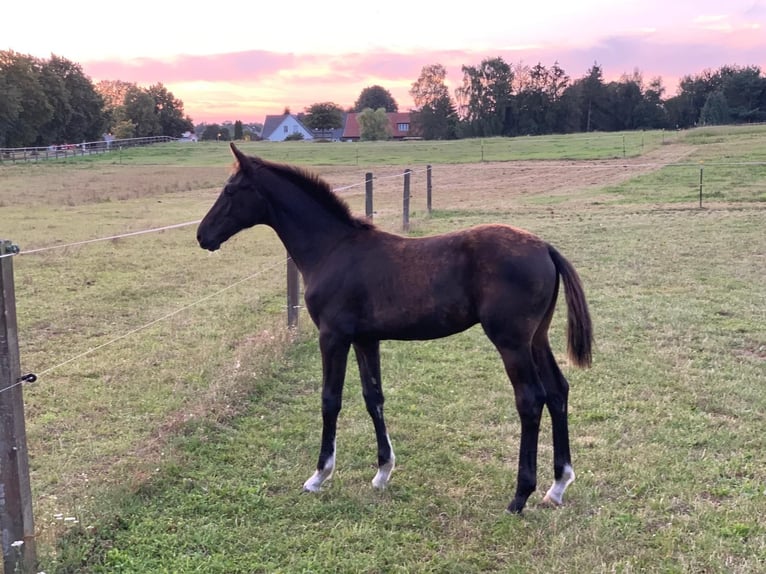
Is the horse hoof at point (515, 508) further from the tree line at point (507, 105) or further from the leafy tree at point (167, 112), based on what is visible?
the leafy tree at point (167, 112)

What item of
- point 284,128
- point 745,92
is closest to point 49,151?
point 284,128

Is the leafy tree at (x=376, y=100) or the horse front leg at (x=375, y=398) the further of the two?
the leafy tree at (x=376, y=100)

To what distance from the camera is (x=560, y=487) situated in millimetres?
3727

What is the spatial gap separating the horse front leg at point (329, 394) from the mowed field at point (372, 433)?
125mm

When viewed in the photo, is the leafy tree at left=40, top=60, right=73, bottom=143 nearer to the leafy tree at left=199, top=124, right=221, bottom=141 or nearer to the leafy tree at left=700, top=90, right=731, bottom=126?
the leafy tree at left=199, top=124, right=221, bottom=141

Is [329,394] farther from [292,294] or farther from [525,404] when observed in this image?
[292,294]

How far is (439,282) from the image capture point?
3662 mm

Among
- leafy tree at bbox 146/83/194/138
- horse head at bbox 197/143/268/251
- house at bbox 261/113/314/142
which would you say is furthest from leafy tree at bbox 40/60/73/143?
horse head at bbox 197/143/268/251

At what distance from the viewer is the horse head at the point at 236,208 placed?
13.7 feet

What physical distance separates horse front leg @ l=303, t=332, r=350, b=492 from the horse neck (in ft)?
1.88

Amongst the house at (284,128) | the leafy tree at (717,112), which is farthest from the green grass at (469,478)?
the house at (284,128)

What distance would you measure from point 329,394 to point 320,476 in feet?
1.66

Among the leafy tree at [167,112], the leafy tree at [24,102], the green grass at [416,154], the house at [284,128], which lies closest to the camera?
the green grass at [416,154]

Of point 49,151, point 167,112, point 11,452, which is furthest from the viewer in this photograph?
point 167,112
